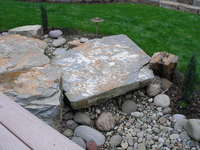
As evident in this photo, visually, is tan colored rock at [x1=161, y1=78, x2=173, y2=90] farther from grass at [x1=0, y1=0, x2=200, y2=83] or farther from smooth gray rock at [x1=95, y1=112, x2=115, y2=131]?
smooth gray rock at [x1=95, y1=112, x2=115, y2=131]

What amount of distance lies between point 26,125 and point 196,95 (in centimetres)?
327

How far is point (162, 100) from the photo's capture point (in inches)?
142

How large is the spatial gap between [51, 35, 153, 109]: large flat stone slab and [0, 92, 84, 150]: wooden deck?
192cm

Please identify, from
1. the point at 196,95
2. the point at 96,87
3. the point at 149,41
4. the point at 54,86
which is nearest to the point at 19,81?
the point at 54,86

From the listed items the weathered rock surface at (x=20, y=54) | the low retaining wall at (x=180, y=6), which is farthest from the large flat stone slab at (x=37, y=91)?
the low retaining wall at (x=180, y=6)

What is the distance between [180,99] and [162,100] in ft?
0.97

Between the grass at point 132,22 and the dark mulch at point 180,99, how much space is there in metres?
0.71

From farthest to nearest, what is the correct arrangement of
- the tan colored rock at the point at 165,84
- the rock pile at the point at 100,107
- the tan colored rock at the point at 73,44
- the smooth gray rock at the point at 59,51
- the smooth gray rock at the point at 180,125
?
the tan colored rock at the point at 73,44
the smooth gray rock at the point at 59,51
the tan colored rock at the point at 165,84
the smooth gray rock at the point at 180,125
the rock pile at the point at 100,107

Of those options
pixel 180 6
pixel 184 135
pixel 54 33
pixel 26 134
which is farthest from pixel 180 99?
pixel 180 6

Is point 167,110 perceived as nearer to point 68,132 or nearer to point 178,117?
point 178,117

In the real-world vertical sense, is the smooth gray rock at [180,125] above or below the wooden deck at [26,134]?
below

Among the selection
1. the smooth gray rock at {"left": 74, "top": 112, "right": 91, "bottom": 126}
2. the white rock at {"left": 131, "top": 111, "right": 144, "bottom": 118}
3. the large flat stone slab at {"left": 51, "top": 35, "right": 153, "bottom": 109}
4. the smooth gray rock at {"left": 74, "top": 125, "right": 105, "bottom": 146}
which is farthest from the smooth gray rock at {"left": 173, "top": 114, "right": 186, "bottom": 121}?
the smooth gray rock at {"left": 74, "top": 112, "right": 91, "bottom": 126}

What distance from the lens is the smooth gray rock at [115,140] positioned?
3.02m

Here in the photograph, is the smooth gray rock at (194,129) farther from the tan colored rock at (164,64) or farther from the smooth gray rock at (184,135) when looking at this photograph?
the tan colored rock at (164,64)
